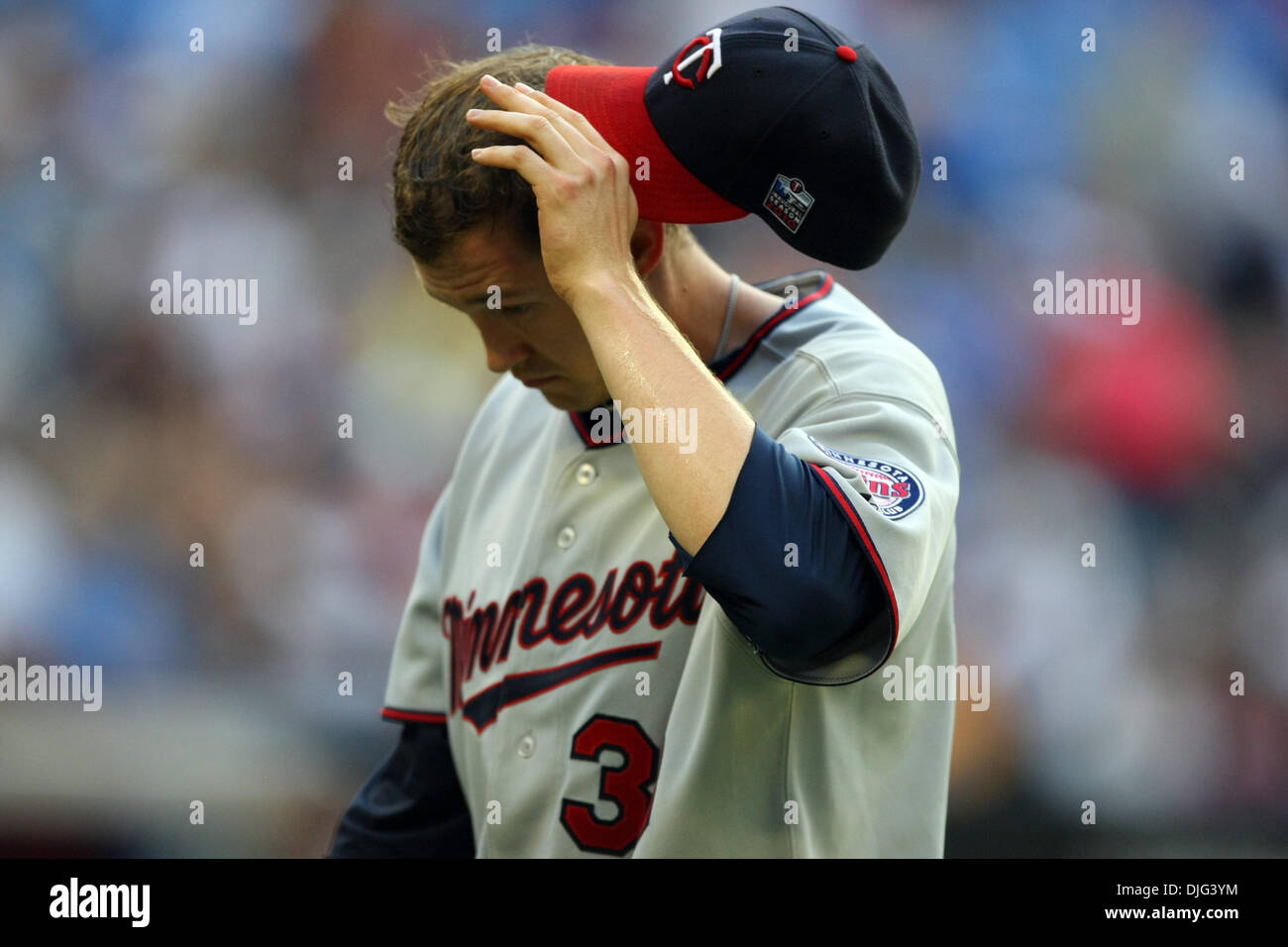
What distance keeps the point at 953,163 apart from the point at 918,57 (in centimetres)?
27

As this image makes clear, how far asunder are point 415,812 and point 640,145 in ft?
2.47

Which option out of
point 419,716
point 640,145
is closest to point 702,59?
point 640,145

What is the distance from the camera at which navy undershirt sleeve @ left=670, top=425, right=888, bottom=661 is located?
817 millimetres

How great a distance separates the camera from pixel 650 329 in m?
0.87

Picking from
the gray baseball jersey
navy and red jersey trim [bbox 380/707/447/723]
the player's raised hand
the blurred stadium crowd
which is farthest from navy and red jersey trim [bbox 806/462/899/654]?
the blurred stadium crowd

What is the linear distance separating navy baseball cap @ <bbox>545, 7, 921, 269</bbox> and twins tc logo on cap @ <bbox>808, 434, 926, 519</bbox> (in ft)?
0.65

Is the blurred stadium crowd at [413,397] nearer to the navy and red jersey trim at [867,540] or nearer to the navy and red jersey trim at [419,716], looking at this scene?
the navy and red jersey trim at [419,716]

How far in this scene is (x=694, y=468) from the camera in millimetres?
826

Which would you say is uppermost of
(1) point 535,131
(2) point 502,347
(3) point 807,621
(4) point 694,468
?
(1) point 535,131

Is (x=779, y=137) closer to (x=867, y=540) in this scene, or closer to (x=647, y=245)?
(x=647, y=245)

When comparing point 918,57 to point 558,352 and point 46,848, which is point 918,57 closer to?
point 558,352

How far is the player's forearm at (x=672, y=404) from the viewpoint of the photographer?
2.70 ft

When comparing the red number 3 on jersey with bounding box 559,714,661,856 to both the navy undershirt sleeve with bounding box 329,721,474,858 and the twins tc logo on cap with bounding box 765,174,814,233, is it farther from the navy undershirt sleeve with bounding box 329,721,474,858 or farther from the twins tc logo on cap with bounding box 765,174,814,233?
the twins tc logo on cap with bounding box 765,174,814,233
